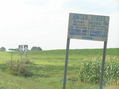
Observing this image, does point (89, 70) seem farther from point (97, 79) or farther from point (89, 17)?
point (89, 17)

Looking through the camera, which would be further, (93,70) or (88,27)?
(93,70)

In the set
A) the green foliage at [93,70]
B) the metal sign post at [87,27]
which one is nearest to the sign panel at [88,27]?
the metal sign post at [87,27]

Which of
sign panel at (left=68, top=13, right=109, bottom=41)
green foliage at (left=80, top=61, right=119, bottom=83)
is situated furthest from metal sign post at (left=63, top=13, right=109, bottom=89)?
green foliage at (left=80, top=61, right=119, bottom=83)

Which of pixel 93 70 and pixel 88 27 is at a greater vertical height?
pixel 88 27

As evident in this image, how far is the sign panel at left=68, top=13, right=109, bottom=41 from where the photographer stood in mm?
11930

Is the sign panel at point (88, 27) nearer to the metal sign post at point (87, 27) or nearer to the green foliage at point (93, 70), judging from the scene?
the metal sign post at point (87, 27)

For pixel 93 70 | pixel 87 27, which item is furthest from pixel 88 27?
pixel 93 70

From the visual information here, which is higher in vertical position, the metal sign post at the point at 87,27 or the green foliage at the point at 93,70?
the metal sign post at the point at 87,27

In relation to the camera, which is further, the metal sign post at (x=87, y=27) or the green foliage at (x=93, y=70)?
the green foliage at (x=93, y=70)

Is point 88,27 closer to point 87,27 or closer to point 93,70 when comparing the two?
point 87,27

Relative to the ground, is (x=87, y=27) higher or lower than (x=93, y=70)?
higher

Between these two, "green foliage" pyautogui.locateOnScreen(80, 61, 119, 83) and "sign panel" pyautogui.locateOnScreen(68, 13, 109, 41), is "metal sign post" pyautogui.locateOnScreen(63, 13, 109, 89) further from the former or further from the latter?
"green foliage" pyautogui.locateOnScreen(80, 61, 119, 83)

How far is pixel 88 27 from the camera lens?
39.4 ft

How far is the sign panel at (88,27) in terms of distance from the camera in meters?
11.9
